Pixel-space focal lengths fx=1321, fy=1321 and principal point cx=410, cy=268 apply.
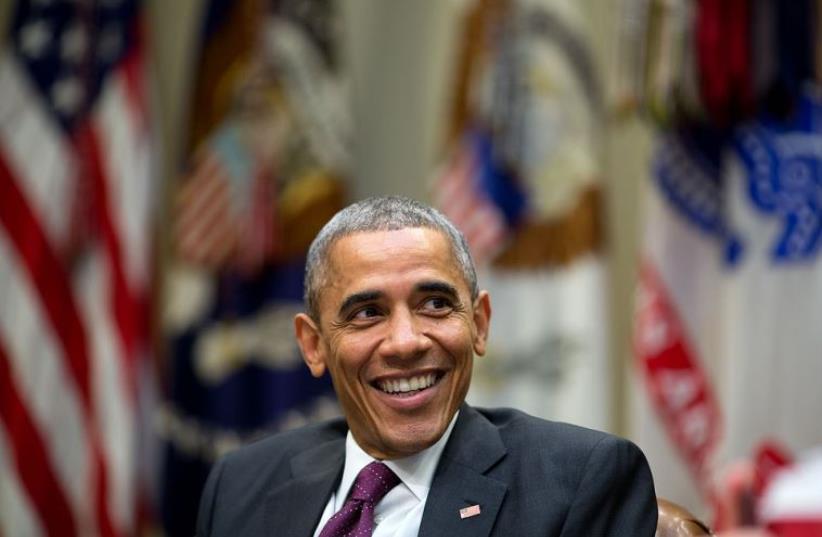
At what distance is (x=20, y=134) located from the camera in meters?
5.09

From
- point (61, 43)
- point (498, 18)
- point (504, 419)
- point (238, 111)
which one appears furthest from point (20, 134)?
point (504, 419)

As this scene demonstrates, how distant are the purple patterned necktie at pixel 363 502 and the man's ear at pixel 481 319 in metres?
0.26

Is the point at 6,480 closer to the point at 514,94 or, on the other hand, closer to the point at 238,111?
the point at 238,111

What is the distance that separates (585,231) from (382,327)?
2452mm

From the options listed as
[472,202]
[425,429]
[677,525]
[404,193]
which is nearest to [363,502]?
[425,429]

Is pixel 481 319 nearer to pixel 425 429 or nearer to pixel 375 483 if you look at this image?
pixel 425 429

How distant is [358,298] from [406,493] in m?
0.34

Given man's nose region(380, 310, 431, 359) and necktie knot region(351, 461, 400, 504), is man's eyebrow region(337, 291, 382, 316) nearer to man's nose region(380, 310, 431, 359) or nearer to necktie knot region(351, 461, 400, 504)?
man's nose region(380, 310, 431, 359)

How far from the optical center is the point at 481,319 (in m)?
2.29

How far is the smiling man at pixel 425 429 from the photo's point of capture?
82.7 inches

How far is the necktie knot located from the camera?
220 centimetres

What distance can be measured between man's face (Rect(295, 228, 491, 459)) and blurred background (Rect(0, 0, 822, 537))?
1841 millimetres

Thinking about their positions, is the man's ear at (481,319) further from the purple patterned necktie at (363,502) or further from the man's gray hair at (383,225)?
the purple patterned necktie at (363,502)

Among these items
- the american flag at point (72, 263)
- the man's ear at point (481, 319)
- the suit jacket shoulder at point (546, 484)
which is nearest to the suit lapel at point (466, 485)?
the suit jacket shoulder at point (546, 484)
